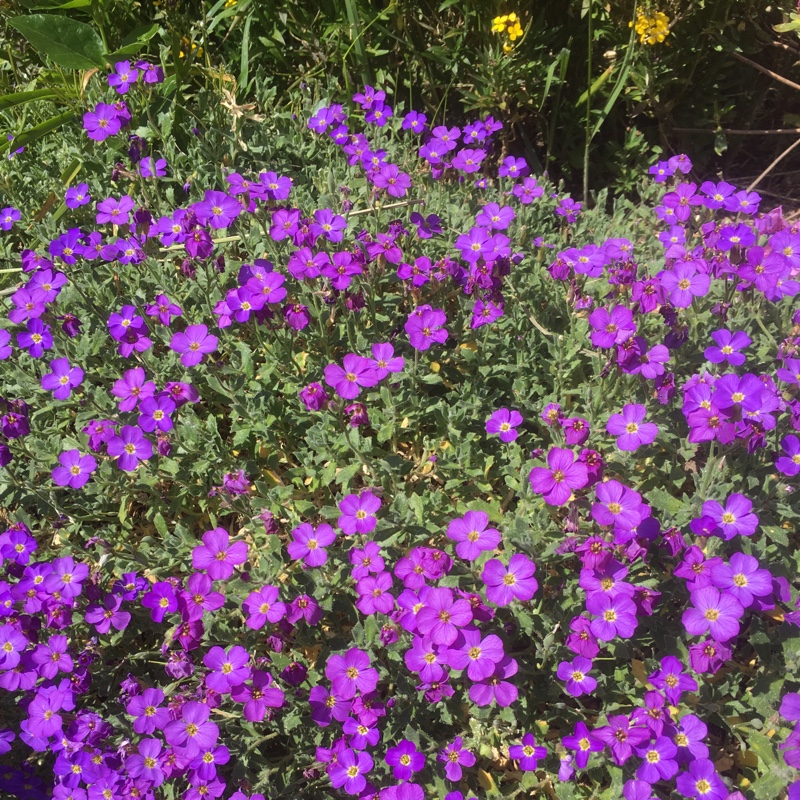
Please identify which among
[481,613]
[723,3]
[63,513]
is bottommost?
[63,513]

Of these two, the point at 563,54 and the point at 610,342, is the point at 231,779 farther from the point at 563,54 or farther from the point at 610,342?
the point at 563,54

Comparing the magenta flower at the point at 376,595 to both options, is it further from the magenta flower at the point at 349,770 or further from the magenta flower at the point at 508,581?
the magenta flower at the point at 349,770

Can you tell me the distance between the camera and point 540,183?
5.33m

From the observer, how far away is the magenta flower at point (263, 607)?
9.52ft

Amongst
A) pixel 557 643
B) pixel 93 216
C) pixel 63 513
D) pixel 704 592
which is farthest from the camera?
pixel 93 216

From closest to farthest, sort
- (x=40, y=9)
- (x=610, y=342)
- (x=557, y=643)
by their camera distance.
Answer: (x=557, y=643)
(x=610, y=342)
(x=40, y=9)

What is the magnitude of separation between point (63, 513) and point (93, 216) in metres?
2.48

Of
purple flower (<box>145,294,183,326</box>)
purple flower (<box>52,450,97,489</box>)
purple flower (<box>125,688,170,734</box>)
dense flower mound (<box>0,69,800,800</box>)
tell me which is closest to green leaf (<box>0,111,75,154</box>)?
dense flower mound (<box>0,69,800,800</box>)

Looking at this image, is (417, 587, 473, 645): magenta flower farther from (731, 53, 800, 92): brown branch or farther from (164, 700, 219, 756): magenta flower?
(731, 53, 800, 92): brown branch

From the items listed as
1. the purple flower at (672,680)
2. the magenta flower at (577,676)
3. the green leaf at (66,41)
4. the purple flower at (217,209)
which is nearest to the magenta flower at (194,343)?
the purple flower at (217,209)

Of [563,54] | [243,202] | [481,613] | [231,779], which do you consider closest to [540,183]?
[563,54]

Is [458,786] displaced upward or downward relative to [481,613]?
downward

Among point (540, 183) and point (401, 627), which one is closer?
point (401, 627)

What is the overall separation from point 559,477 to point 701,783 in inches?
47.0
